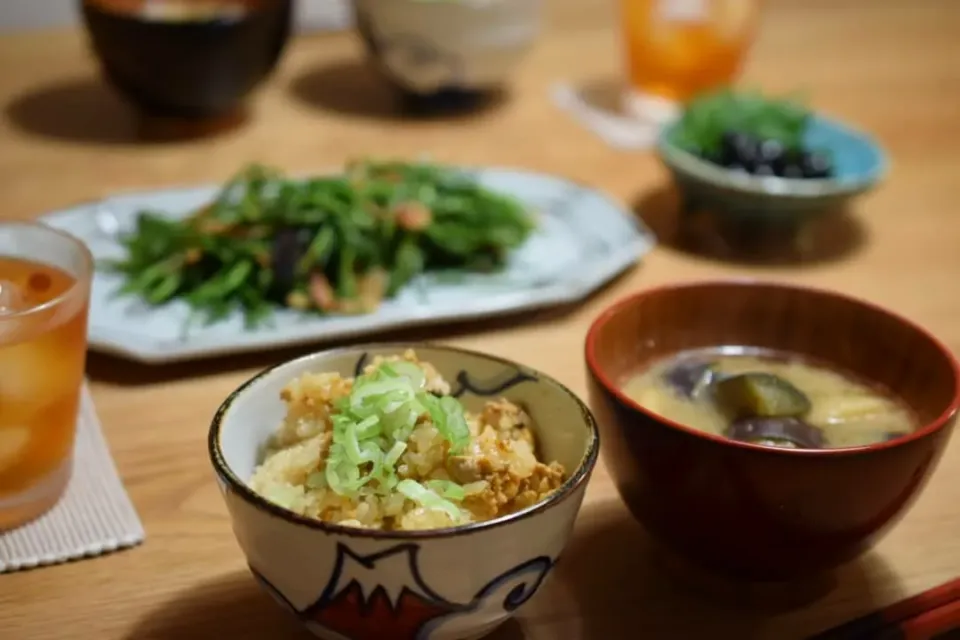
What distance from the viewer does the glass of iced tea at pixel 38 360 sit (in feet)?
2.40

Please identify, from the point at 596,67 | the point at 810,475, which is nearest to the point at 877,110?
the point at 596,67

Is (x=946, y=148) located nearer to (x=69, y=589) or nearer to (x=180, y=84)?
(x=180, y=84)

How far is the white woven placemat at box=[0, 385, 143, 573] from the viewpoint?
761 mm

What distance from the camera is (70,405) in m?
0.80

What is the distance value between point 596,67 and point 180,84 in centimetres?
87

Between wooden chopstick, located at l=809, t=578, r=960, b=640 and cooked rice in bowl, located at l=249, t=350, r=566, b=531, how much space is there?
22 cm

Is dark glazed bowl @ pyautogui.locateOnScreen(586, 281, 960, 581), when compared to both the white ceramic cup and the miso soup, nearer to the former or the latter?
the miso soup

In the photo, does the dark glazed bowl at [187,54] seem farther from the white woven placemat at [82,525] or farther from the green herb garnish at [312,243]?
the white woven placemat at [82,525]

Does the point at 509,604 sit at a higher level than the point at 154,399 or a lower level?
higher

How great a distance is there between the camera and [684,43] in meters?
1.78

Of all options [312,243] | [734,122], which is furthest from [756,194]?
[312,243]

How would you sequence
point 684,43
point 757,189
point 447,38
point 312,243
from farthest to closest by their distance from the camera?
1. point 684,43
2. point 447,38
3. point 757,189
4. point 312,243

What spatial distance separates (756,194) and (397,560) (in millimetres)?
870

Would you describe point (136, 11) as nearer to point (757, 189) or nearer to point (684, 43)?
point (684, 43)
